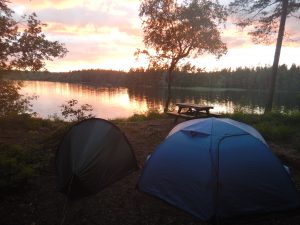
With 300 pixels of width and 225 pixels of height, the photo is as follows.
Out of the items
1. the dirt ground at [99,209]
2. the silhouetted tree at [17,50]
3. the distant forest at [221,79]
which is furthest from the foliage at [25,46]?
the distant forest at [221,79]

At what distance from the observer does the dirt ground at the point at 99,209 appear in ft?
17.5

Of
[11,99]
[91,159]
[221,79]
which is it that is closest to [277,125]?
[91,159]

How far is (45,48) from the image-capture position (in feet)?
38.7

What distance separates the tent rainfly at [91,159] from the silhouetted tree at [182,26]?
13.1 metres

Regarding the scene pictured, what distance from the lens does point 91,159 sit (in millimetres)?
6547

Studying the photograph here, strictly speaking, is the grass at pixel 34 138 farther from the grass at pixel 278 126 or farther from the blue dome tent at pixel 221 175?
the blue dome tent at pixel 221 175

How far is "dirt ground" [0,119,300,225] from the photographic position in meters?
5.34

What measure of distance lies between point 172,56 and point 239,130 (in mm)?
14449

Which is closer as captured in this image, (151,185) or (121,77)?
(151,185)

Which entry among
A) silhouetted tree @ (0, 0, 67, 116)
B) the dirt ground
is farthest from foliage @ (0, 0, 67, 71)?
the dirt ground

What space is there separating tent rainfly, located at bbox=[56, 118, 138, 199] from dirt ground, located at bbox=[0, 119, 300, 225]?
23 centimetres

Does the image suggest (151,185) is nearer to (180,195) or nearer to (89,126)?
(180,195)

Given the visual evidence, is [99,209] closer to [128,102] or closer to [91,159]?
[91,159]

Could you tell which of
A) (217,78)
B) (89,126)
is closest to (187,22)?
(89,126)
